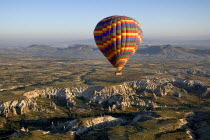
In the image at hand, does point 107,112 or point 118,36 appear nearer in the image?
point 118,36

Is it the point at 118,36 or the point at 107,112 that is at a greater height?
the point at 118,36

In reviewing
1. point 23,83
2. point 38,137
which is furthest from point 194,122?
point 23,83

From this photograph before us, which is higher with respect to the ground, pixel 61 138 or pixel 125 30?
pixel 125 30

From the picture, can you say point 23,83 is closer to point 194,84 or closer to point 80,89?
point 80,89

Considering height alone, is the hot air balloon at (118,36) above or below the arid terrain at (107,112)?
above

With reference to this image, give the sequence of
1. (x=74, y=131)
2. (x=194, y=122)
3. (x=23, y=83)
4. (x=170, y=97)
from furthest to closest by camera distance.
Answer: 1. (x=23, y=83)
2. (x=170, y=97)
3. (x=194, y=122)
4. (x=74, y=131)

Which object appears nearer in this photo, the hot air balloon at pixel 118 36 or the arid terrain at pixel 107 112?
the hot air balloon at pixel 118 36

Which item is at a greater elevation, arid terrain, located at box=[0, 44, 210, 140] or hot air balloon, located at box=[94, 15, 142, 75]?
hot air balloon, located at box=[94, 15, 142, 75]

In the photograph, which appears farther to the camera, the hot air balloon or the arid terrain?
the arid terrain
